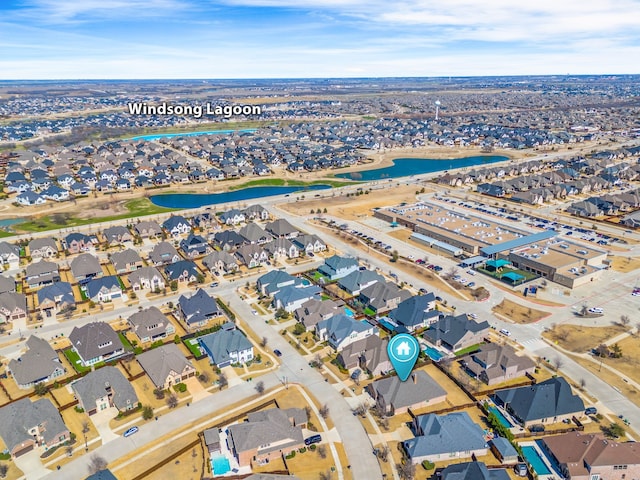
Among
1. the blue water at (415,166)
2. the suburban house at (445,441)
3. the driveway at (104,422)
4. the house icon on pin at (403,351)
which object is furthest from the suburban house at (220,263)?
the blue water at (415,166)

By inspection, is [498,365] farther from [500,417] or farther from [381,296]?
[381,296]

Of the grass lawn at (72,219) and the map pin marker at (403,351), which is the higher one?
the map pin marker at (403,351)

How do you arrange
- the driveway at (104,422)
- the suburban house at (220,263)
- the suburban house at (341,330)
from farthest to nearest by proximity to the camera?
the suburban house at (220,263)
the suburban house at (341,330)
the driveway at (104,422)

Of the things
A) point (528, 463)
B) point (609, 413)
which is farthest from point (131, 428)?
point (609, 413)

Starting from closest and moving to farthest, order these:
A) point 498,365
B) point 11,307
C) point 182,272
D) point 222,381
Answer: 1. point 222,381
2. point 498,365
3. point 11,307
4. point 182,272

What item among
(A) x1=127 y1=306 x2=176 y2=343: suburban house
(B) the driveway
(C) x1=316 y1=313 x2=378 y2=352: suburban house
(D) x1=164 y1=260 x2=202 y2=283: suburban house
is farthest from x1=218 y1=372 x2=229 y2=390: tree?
(D) x1=164 y1=260 x2=202 y2=283: suburban house

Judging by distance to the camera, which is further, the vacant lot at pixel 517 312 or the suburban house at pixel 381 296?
the suburban house at pixel 381 296

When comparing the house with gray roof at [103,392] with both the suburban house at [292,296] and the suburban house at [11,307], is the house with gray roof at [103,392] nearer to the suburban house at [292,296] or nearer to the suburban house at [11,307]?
the suburban house at [11,307]

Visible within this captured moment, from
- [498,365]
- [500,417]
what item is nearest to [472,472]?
[500,417]
